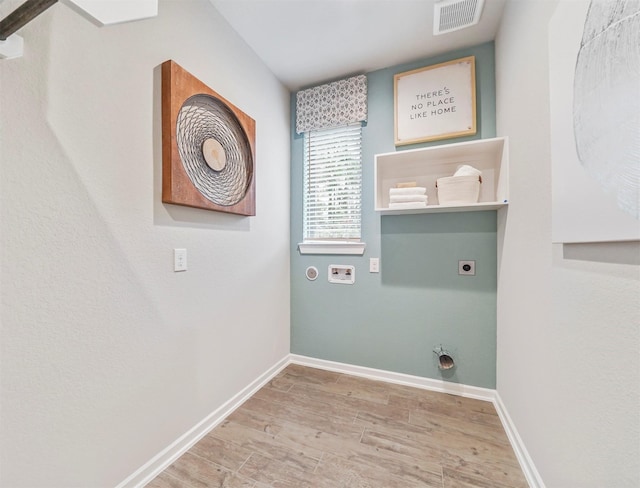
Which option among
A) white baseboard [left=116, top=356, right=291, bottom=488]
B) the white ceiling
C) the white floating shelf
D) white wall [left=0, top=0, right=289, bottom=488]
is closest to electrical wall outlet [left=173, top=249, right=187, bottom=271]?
white wall [left=0, top=0, right=289, bottom=488]

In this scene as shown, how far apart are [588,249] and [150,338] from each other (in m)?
1.78

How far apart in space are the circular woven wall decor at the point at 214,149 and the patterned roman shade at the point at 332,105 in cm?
79

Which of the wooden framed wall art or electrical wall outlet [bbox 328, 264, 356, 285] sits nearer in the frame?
the wooden framed wall art

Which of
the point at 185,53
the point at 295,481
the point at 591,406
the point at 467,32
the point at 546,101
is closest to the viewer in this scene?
the point at 591,406

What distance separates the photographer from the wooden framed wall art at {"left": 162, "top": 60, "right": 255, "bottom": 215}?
1.31 metres

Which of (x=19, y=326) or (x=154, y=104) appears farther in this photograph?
(x=154, y=104)

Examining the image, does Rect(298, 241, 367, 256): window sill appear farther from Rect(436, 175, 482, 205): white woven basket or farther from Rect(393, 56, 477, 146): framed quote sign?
Rect(393, 56, 477, 146): framed quote sign

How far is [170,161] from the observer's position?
130cm

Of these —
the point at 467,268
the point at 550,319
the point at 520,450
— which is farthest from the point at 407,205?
the point at 520,450

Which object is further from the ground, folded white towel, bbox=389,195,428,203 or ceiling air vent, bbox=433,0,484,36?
ceiling air vent, bbox=433,0,484,36

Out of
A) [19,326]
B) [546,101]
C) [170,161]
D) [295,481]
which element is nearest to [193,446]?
[295,481]

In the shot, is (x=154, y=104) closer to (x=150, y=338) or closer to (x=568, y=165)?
(x=150, y=338)

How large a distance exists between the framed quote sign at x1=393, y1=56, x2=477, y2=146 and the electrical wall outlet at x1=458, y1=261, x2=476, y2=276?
954 mm

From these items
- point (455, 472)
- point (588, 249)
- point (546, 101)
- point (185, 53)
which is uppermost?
point (185, 53)
